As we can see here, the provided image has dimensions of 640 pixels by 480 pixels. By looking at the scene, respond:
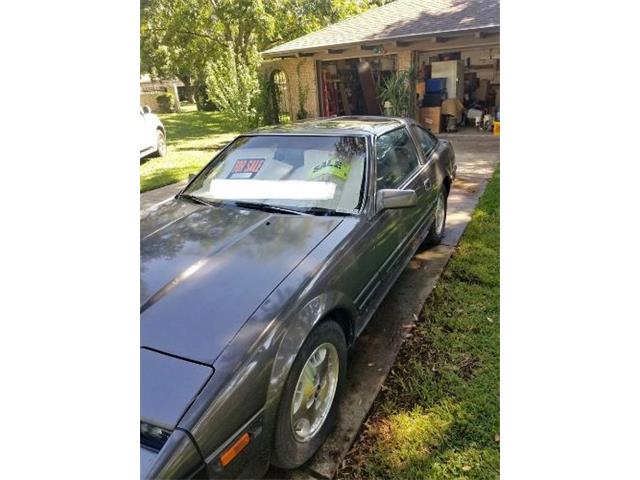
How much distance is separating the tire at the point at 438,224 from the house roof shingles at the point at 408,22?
24.6 feet

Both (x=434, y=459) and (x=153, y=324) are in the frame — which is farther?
(x=434, y=459)

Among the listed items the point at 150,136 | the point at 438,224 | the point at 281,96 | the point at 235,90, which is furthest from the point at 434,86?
the point at 438,224

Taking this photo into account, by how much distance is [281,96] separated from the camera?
14977 millimetres

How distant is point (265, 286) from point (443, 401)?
50.7 inches

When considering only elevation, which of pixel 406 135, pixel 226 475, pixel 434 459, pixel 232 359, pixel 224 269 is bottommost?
pixel 434 459

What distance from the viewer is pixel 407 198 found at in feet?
8.93

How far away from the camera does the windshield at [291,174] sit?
9.06 feet

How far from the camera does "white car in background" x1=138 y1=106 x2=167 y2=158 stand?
9695 mm

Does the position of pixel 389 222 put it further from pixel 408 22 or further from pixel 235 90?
pixel 408 22

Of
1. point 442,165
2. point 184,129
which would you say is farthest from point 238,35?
point 442,165

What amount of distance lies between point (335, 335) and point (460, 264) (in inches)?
91.7

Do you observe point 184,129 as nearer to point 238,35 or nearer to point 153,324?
point 238,35

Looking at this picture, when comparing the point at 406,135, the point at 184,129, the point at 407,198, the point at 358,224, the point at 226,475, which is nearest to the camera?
the point at 226,475

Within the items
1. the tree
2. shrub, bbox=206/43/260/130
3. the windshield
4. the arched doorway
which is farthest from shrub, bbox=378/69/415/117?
the tree
